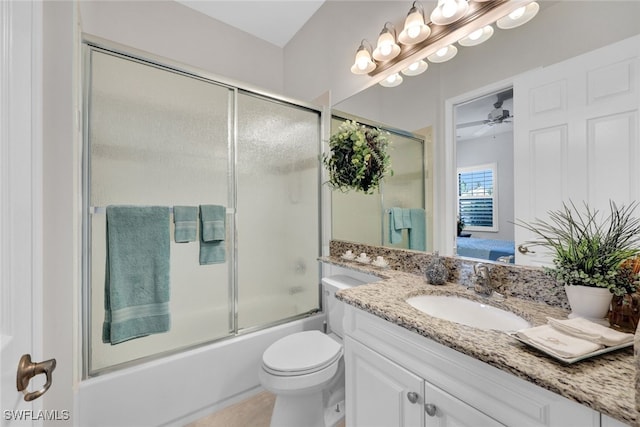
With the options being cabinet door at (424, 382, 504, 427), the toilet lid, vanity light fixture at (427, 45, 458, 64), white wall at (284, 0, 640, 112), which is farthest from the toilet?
vanity light fixture at (427, 45, 458, 64)

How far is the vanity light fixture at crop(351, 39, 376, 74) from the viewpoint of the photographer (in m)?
1.62

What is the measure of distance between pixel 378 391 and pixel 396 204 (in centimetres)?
99

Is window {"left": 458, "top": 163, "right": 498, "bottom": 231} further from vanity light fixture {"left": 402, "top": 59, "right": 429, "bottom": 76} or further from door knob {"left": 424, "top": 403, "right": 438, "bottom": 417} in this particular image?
door knob {"left": 424, "top": 403, "right": 438, "bottom": 417}

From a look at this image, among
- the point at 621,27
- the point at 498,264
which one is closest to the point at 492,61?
the point at 621,27

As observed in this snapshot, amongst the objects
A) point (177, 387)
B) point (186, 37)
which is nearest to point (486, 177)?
point (177, 387)

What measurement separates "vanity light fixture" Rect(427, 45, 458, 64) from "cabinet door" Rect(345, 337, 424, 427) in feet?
4.51

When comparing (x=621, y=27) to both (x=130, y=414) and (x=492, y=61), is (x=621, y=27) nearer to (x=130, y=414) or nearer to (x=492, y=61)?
(x=492, y=61)

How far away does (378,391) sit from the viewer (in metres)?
0.94

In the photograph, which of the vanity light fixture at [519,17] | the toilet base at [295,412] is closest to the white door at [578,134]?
the vanity light fixture at [519,17]

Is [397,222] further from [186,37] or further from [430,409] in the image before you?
[186,37]

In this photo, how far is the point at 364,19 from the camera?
1.75 metres

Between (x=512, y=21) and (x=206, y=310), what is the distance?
2261mm
